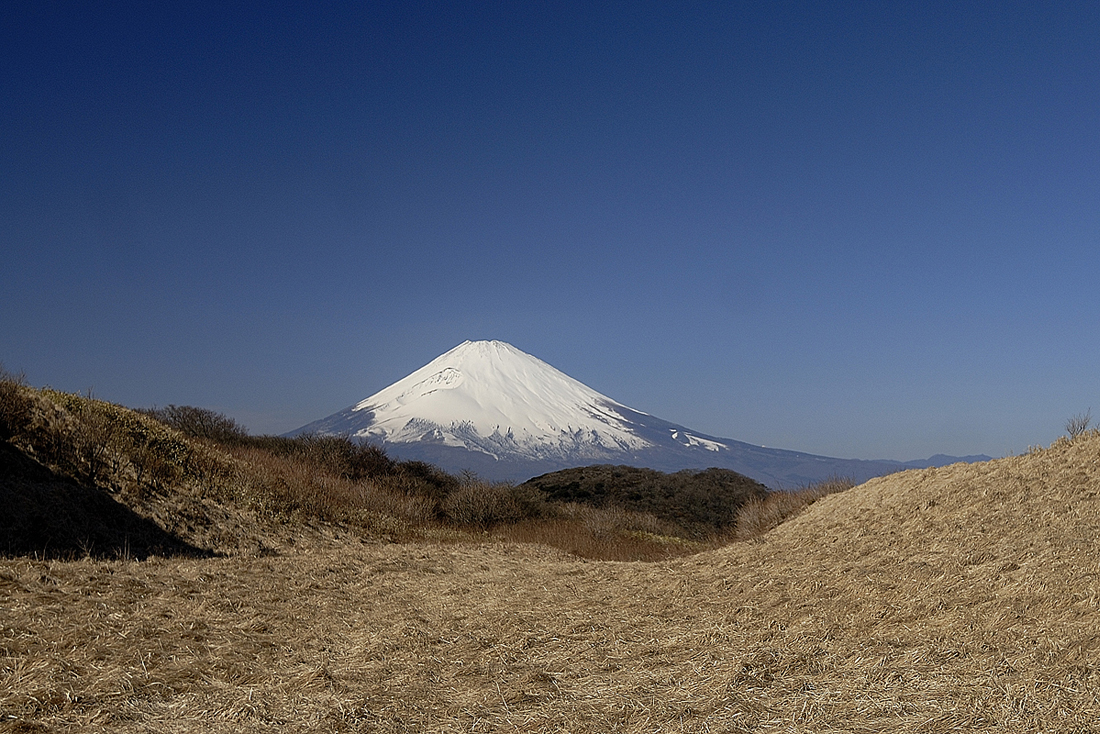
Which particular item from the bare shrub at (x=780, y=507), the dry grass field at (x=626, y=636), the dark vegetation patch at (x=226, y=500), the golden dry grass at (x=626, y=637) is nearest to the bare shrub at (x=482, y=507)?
the dark vegetation patch at (x=226, y=500)

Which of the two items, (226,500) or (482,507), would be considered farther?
(482,507)

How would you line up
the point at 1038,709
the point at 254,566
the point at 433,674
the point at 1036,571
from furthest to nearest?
the point at 254,566
the point at 1036,571
the point at 433,674
the point at 1038,709

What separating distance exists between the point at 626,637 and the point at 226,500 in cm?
1262

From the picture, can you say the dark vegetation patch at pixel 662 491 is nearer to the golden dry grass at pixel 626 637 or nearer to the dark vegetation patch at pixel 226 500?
the dark vegetation patch at pixel 226 500

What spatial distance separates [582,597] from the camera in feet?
31.1

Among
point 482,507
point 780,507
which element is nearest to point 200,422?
point 482,507

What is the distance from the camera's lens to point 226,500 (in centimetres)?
1697

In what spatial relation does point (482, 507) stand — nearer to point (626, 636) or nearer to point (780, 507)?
point (780, 507)

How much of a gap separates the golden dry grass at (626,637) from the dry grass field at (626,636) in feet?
0.10

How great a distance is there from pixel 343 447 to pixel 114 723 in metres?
24.4

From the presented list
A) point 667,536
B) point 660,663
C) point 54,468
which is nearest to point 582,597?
point 660,663

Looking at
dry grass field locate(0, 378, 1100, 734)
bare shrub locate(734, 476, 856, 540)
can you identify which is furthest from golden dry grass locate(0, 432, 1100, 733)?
bare shrub locate(734, 476, 856, 540)

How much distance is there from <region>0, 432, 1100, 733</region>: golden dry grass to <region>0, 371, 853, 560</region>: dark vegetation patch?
3.36 metres

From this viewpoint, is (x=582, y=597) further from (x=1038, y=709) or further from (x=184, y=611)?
(x=1038, y=709)
